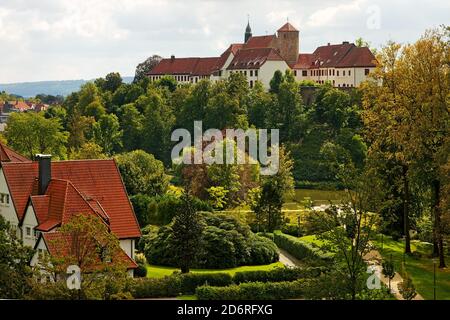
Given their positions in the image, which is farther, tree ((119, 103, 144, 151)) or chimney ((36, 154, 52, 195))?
tree ((119, 103, 144, 151))

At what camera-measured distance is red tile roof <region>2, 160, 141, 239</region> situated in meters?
31.2

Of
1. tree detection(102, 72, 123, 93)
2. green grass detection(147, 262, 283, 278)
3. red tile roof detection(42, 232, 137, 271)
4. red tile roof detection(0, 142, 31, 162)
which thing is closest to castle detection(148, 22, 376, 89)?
tree detection(102, 72, 123, 93)

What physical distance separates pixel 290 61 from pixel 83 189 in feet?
245

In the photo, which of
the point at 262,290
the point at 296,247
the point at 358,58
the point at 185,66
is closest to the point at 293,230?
the point at 296,247

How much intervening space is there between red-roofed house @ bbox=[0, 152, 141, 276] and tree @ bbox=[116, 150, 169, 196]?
17611mm

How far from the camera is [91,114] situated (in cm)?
9662

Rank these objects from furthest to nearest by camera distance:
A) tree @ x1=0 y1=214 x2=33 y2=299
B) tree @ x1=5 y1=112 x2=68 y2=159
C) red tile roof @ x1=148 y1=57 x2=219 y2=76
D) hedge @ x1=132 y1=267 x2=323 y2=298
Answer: red tile roof @ x1=148 y1=57 x2=219 y2=76 → tree @ x1=5 y1=112 x2=68 y2=159 → hedge @ x1=132 y1=267 x2=323 y2=298 → tree @ x1=0 y1=214 x2=33 y2=299

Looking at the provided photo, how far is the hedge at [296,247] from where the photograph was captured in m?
33.8

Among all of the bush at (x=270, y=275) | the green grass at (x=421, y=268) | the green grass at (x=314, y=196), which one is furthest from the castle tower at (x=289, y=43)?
the bush at (x=270, y=275)

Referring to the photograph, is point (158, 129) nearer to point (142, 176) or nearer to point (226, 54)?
point (226, 54)

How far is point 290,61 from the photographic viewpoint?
10494 cm

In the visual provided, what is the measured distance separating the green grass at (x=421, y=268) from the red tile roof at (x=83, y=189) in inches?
388

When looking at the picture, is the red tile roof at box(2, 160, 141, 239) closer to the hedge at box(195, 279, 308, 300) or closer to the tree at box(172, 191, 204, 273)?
the tree at box(172, 191, 204, 273)
